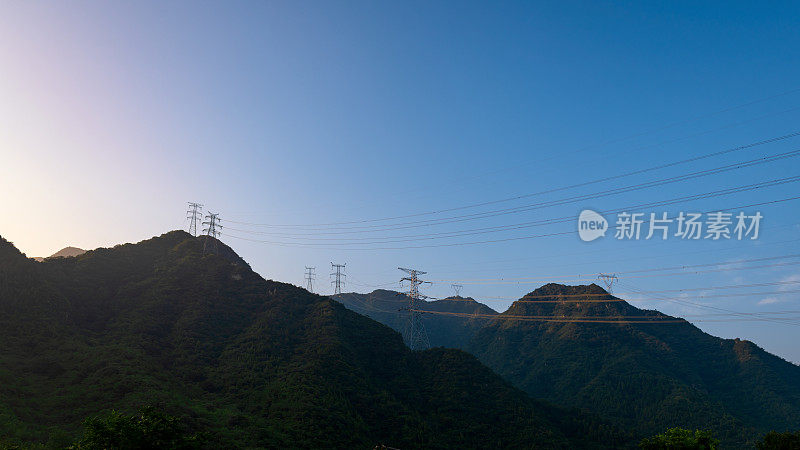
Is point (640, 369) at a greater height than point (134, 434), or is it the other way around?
point (640, 369)

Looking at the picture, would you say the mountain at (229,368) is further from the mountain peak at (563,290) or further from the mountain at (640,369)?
the mountain peak at (563,290)

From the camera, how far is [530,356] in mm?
117688

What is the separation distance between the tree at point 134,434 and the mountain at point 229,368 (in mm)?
12086

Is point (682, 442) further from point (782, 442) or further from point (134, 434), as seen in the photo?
point (134, 434)

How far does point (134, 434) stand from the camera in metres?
29.2

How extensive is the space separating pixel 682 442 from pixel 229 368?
2207 inches

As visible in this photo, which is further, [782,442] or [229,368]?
[229,368]

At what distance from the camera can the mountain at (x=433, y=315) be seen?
150125 mm

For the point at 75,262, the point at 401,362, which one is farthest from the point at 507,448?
the point at 75,262

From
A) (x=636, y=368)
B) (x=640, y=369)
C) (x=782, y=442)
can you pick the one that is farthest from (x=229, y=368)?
(x=640, y=369)

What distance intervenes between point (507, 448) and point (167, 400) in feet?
144

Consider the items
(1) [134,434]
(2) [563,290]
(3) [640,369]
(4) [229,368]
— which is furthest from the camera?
(2) [563,290]

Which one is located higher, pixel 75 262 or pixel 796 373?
pixel 75 262

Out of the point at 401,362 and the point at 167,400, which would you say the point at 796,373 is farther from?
the point at 167,400
